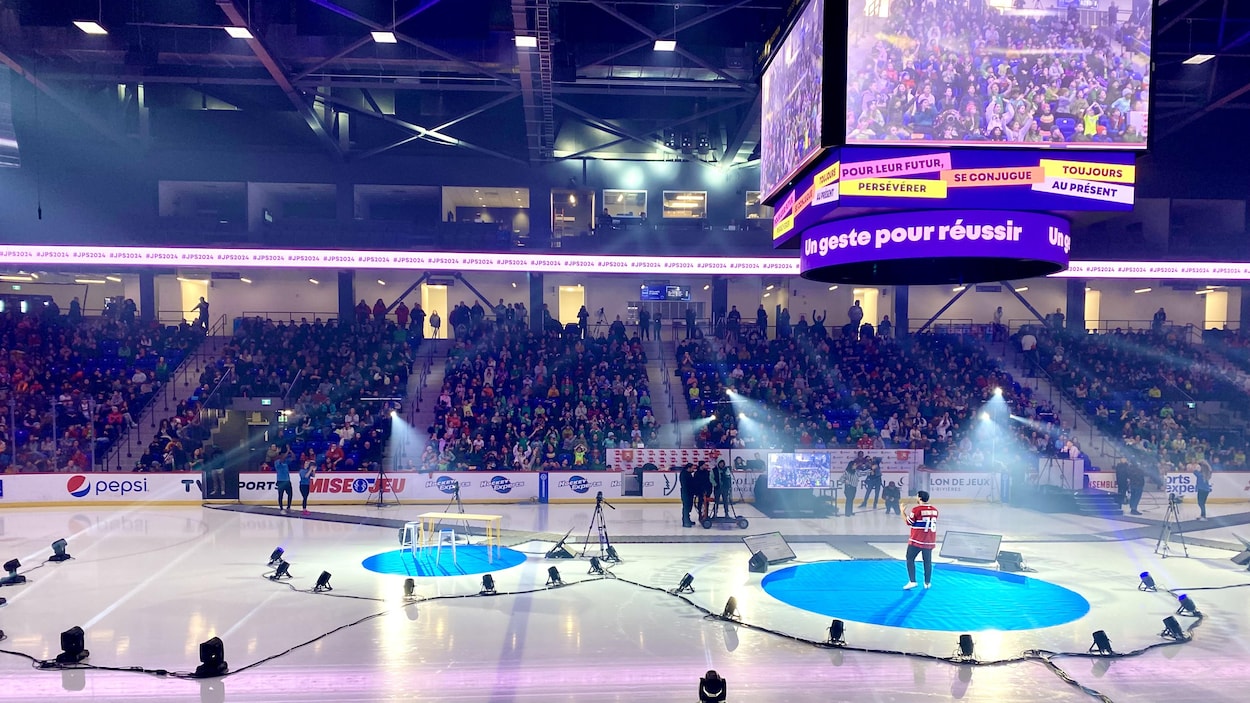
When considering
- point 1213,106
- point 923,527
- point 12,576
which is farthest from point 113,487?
point 1213,106

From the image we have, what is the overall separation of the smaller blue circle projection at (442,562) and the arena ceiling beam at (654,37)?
42.8 ft

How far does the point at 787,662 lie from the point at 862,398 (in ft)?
65.4

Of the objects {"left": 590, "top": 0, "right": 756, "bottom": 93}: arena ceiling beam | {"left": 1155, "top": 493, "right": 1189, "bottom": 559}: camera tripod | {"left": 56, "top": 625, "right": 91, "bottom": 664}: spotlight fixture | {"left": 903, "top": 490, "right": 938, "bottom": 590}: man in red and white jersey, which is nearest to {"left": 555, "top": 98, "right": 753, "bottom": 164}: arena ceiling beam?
{"left": 590, "top": 0, "right": 756, "bottom": 93}: arena ceiling beam

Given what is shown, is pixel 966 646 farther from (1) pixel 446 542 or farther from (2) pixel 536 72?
(2) pixel 536 72

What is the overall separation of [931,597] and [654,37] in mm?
15188

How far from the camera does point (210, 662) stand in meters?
9.12

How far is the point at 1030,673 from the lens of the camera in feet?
31.2

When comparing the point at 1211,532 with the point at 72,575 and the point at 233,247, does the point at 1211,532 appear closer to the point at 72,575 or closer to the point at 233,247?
the point at 72,575

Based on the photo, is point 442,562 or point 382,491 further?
point 382,491

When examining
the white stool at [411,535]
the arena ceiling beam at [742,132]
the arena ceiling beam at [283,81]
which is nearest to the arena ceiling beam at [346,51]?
the arena ceiling beam at [283,81]

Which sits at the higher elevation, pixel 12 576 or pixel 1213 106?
pixel 1213 106

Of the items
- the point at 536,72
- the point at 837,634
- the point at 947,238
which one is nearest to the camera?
the point at 947,238

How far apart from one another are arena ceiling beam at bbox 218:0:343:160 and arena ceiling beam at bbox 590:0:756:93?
8.10 metres

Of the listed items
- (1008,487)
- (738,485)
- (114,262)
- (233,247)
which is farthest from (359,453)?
(1008,487)
